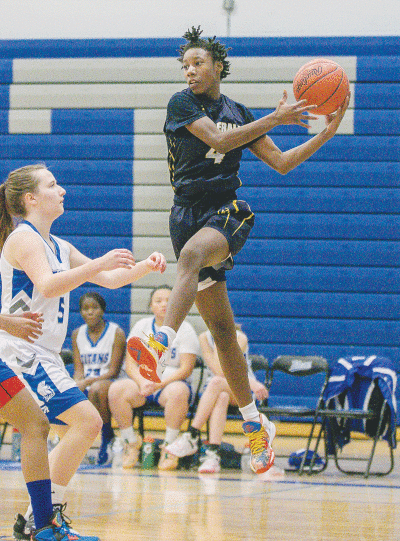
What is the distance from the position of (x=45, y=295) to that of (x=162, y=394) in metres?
3.44

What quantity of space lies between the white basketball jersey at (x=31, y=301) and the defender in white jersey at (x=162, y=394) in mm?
2879

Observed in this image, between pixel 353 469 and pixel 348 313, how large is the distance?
2.09 m

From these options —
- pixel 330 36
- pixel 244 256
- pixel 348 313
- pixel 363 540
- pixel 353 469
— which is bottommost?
pixel 353 469

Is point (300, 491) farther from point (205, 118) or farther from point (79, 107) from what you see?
point (79, 107)

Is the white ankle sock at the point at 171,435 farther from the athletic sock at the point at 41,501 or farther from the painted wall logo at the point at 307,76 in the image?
the painted wall logo at the point at 307,76

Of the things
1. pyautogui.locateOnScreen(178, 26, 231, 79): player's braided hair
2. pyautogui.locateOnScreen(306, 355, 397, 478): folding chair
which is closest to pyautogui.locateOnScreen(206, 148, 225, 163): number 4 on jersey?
pyautogui.locateOnScreen(178, 26, 231, 79): player's braided hair

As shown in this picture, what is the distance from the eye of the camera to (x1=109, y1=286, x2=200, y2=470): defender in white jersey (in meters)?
6.20

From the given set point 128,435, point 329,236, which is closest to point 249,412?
point 128,435

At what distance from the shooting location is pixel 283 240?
8109 millimetres

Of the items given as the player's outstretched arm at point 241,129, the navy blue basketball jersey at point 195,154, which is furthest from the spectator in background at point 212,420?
the player's outstretched arm at point 241,129

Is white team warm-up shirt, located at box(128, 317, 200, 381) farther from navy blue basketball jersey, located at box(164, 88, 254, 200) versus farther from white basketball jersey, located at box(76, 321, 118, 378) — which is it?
navy blue basketball jersey, located at box(164, 88, 254, 200)

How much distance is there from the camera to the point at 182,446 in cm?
604

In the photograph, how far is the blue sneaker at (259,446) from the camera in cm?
370

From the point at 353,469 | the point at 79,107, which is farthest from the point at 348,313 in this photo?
the point at 79,107
